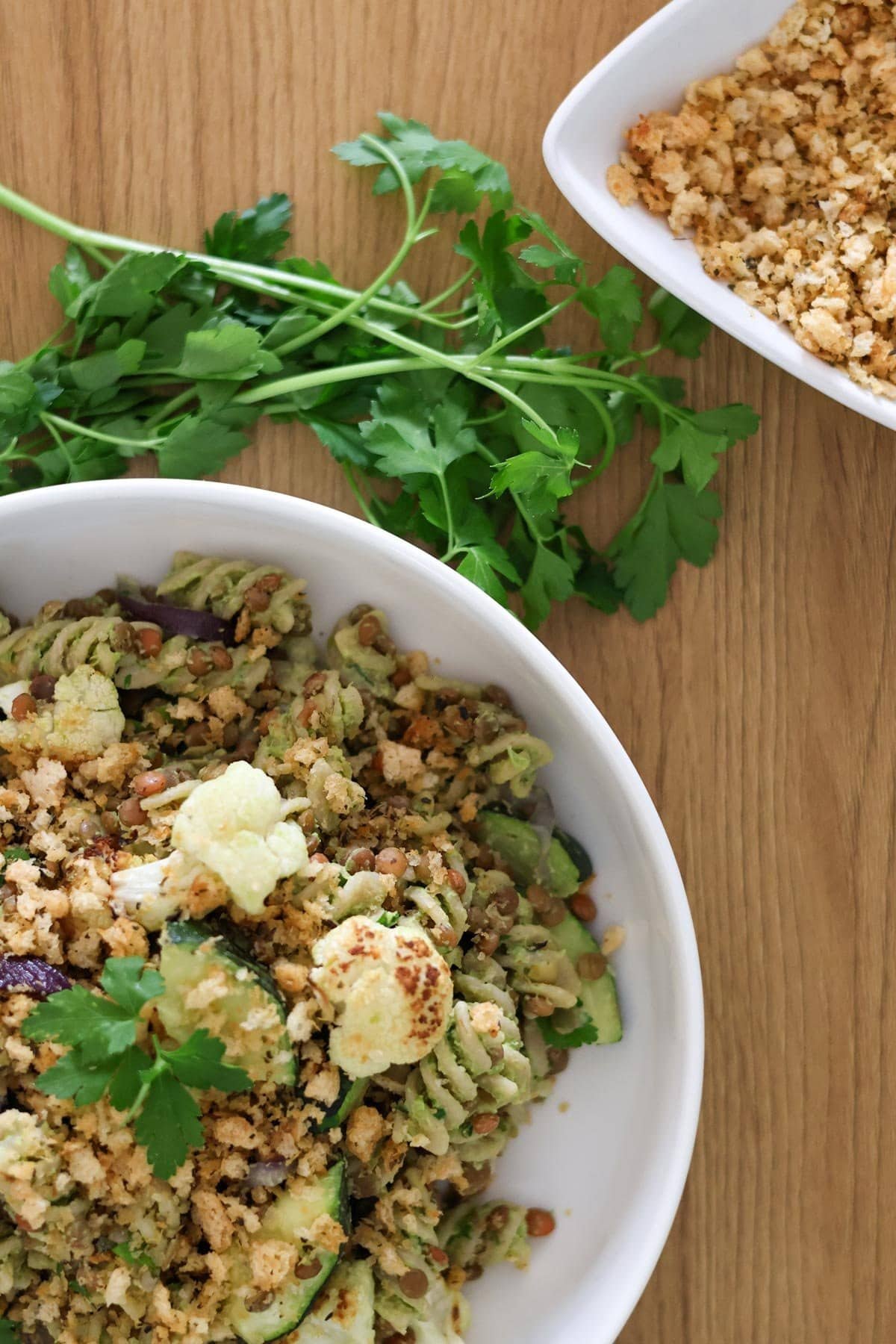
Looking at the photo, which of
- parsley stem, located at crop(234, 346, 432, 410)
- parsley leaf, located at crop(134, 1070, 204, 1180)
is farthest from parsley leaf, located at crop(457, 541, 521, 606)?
parsley leaf, located at crop(134, 1070, 204, 1180)

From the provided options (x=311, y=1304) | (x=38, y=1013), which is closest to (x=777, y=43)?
(x=38, y=1013)

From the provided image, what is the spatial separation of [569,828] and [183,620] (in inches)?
34.7

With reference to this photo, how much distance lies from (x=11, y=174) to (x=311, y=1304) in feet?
7.81

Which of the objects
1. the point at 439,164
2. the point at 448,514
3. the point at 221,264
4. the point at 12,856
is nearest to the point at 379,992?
the point at 12,856

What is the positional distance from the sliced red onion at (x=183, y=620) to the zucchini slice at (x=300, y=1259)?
3.31 feet

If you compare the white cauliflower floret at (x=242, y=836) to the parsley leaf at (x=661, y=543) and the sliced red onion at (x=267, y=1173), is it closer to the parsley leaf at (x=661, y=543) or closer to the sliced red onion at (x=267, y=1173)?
the sliced red onion at (x=267, y=1173)

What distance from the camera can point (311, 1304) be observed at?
205 centimetres

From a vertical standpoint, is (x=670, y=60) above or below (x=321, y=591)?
above

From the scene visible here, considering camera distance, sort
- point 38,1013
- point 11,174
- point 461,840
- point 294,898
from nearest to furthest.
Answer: point 38,1013
point 294,898
point 461,840
point 11,174

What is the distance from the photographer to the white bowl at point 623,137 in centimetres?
223

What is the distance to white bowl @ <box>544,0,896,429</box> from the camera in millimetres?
2234

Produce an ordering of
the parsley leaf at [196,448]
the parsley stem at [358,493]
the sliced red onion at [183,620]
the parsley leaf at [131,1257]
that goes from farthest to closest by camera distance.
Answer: the parsley stem at [358,493]
the parsley leaf at [196,448]
the sliced red onion at [183,620]
the parsley leaf at [131,1257]

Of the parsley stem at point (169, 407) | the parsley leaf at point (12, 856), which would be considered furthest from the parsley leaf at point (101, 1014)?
the parsley stem at point (169, 407)

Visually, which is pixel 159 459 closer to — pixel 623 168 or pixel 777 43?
pixel 623 168
